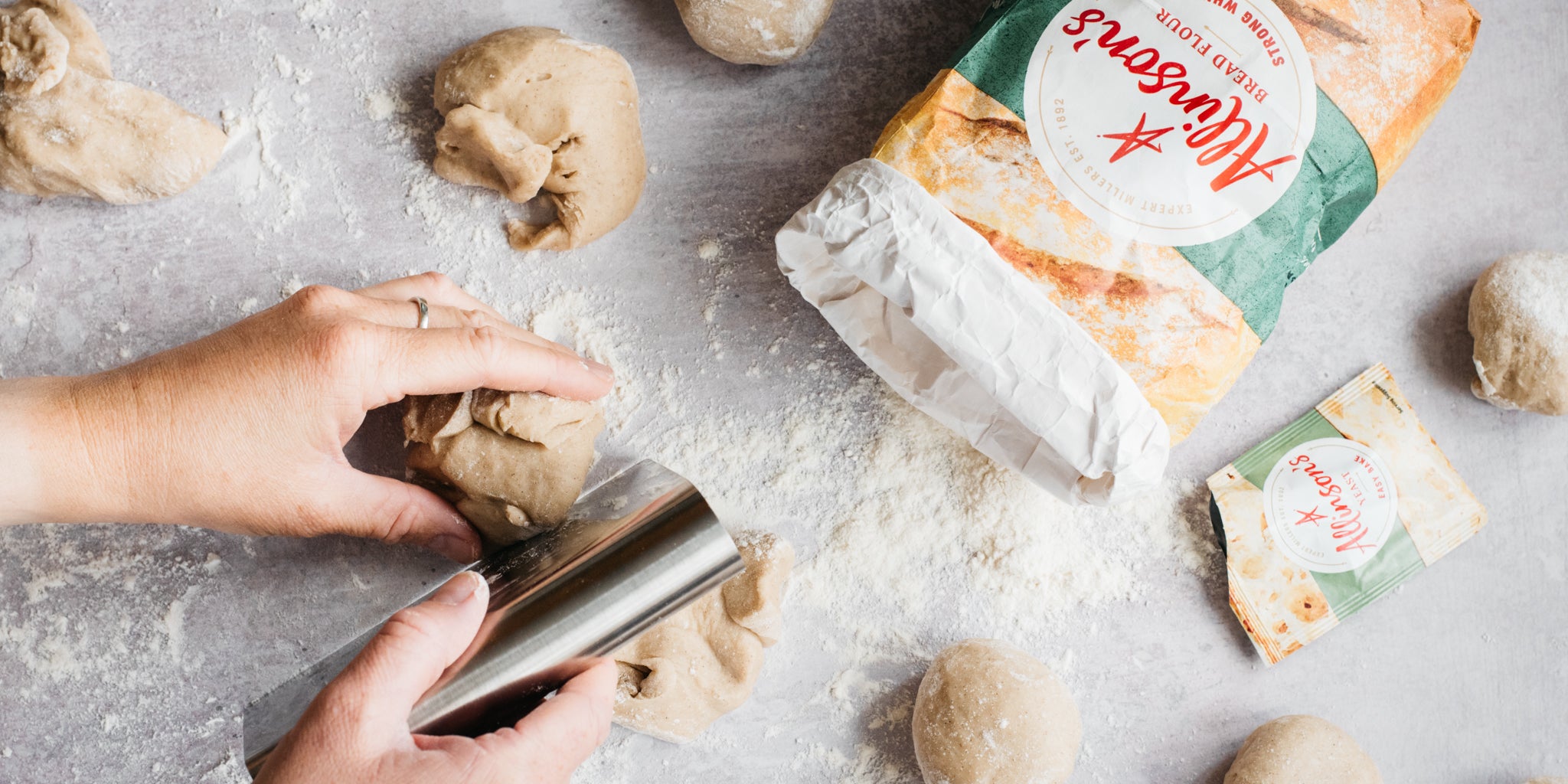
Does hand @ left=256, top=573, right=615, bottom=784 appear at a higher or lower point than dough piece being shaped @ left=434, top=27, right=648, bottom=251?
lower

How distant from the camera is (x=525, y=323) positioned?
1.48 metres

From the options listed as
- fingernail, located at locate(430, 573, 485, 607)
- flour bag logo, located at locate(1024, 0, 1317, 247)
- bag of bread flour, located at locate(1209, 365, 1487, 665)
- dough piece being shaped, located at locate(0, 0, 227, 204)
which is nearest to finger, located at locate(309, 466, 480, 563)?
fingernail, located at locate(430, 573, 485, 607)

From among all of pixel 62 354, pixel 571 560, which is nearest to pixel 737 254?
pixel 571 560

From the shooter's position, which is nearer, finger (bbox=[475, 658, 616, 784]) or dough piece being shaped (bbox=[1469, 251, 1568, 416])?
finger (bbox=[475, 658, 616, 784])

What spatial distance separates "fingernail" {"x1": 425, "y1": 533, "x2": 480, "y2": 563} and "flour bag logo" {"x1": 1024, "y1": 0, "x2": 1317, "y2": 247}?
96 centimetres

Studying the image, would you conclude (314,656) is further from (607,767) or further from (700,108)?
(700,108)

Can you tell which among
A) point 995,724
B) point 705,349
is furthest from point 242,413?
point 995,724

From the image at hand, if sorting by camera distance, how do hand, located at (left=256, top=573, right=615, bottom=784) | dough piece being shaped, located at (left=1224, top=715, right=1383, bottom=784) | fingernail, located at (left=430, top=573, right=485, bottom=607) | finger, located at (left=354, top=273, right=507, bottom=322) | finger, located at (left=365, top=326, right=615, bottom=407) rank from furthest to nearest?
dough piece being shaped, located at (left=1224, top=715, right=1383, bottom=784)
finger, located at (left=354, top=273, right=507, bottom=322)
finger, located at (left=365, top=326, right=615, bottom=407)
fingernail, located at (left=430, top=573, right=485, bottom=607)
hand, located at (left=256, top=573, right=615, bottom=784)

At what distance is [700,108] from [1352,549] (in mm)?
1284

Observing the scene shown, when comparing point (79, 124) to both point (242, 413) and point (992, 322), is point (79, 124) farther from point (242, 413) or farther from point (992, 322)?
point (992, 322)

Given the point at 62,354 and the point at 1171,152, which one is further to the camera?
the point at 62,354

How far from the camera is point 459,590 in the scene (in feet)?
3.47

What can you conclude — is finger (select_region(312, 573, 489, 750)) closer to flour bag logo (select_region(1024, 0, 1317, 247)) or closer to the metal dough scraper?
the metal dough scraper

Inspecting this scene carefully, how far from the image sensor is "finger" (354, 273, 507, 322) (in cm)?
129
